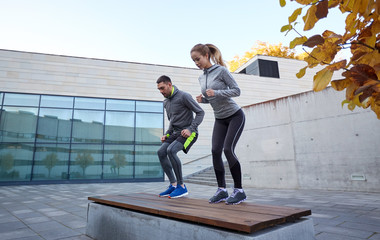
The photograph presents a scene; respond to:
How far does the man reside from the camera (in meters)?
3.15

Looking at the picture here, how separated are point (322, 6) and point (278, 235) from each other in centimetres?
132

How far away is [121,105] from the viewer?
14.5 m

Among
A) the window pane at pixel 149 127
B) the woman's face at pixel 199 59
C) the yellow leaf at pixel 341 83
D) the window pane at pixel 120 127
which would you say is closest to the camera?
the yellow leaf at pixel 341 83

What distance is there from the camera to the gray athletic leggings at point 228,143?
248 cm

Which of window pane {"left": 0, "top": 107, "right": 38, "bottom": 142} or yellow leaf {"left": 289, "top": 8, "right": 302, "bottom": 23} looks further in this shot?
window pane {"left": 0, "top": 107, "right": 38, "bottom": 142}

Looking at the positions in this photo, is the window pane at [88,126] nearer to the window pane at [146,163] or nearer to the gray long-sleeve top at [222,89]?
the window pane at [146,163]

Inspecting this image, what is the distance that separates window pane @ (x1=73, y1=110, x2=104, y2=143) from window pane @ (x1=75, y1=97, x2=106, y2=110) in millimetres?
316

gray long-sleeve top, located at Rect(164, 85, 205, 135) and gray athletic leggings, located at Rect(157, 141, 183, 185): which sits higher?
gray long-sleeve top, located at Rect(164, 85, 205, 135)

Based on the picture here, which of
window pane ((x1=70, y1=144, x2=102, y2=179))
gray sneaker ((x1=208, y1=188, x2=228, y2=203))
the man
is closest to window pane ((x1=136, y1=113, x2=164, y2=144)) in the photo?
window pane ((x1=70, y1=144, x2=102, y2=179))

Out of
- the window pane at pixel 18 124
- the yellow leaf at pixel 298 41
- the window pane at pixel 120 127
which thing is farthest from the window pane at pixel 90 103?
the yellow leaf at pixel 298 41

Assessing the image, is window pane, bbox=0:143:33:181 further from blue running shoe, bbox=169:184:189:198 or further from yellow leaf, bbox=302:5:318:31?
yellow leaf, bbox=302:5:318:31

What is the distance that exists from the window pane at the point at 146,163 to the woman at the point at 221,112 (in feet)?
38.9

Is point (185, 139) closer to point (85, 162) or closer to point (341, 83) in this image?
point (341, 83)

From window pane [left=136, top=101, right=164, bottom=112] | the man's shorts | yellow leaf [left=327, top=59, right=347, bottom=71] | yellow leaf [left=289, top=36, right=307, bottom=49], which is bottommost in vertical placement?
the man's shorts
